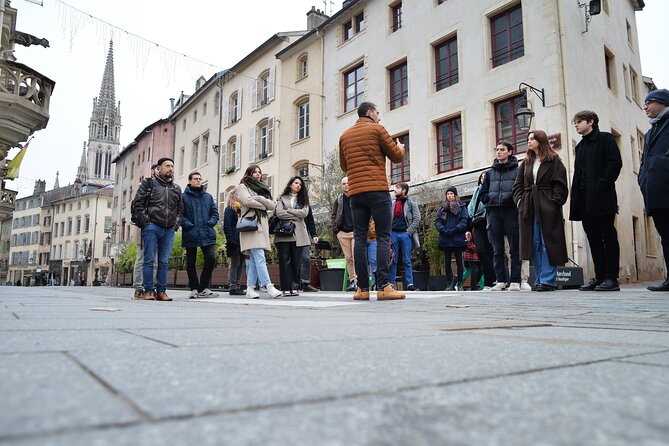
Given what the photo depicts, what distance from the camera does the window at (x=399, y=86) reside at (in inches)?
696

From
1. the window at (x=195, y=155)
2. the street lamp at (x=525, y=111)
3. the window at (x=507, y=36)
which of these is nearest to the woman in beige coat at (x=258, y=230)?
the street lamp at (x=525, y=111)

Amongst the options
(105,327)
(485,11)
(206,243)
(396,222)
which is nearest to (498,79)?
(485,11)

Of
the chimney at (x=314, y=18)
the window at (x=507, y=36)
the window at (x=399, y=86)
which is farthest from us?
the chimney at (x=314, y=18)

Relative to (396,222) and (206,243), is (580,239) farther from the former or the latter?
(206,243)

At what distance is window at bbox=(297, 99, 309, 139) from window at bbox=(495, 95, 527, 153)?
9601mm

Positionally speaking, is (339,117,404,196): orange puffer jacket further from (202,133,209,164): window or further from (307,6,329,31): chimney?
(202,133,209,164): window

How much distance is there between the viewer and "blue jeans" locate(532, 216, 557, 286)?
6.20 meters

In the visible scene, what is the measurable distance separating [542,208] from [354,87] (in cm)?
1501

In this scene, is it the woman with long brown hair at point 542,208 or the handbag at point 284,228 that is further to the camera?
the handbag at point 284,228

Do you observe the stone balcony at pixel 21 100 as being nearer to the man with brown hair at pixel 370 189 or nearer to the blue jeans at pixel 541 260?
the man with brown hair at pixel 370 189

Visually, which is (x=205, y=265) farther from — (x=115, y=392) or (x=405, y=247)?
(x=115, y=392)

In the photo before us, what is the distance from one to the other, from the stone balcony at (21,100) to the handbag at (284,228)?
30.4ft

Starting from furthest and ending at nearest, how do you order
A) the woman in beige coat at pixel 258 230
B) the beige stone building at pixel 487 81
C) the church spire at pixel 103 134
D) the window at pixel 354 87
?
the church spire at pixel 103 134 < the window at pixel 354 87 < the beige stone building at pixel 487 81 < the woman in beige coat at pixel 258 230

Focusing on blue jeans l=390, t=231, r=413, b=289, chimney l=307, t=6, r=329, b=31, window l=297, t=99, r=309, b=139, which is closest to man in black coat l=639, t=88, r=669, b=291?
blue jeans l=390, t=231, r=413, b=289
